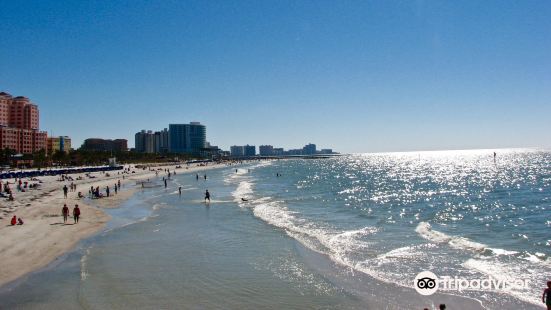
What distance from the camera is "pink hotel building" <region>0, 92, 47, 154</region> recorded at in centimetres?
12830

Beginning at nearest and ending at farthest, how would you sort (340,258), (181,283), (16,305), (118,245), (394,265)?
1. (16,305)
2. (181,283)
3. (394,265)
4. (340,258)
5. (118,245)

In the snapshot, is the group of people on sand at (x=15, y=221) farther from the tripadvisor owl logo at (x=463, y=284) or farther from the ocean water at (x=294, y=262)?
the tripadvisor owl logo at (x=463, y=284)

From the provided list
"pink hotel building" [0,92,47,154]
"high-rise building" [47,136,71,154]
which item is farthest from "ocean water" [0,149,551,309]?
"high-rise building" [47,136,71,154]

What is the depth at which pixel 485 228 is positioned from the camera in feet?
82.5

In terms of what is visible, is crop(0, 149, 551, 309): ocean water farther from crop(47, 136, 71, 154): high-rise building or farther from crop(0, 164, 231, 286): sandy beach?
crop(47, 136, 71, 154): high-rise building

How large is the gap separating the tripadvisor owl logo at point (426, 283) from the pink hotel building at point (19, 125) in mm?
139388

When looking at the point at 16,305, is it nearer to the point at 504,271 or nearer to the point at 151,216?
the point at 504,271

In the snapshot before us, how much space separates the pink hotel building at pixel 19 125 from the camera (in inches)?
5051

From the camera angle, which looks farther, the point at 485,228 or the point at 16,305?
the point at 485,228

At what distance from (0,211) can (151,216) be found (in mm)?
11196

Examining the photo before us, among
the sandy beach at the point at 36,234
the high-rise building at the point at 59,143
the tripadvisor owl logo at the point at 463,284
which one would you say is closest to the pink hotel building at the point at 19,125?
the high-rise building at the point at 59,143

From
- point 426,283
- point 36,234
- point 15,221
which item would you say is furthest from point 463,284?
point 15,221

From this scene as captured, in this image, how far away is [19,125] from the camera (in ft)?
509

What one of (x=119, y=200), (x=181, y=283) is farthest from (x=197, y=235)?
(x=119, y=200)
